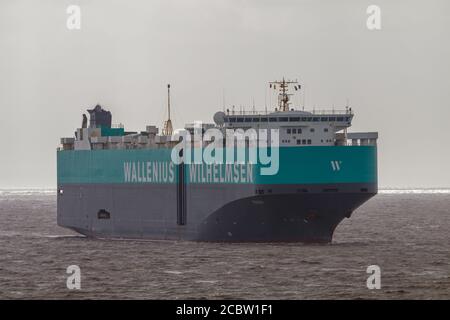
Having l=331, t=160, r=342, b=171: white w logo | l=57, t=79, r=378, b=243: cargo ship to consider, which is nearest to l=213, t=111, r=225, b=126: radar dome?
l=57, t=79, r=378, b=243: cargo ship

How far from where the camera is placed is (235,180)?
7050 centimetres

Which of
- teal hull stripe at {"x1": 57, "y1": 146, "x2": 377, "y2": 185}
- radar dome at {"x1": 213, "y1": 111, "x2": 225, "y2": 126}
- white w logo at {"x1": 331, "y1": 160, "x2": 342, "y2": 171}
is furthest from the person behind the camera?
radar dome at {"x1": 213, "y1": 111, "x2": 225, "y2": 126}

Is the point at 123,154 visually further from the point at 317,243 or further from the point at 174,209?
the point at 317,243

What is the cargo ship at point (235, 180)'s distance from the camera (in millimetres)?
68812

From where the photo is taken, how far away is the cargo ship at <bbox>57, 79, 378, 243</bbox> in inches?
2709

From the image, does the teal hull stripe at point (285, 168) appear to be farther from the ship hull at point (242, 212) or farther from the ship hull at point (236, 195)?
the ship hull at point (242, 212)

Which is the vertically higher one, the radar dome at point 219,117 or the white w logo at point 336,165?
the radar dome at point 219,117

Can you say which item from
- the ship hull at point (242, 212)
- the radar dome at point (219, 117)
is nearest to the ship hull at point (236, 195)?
the ship hull at point (242, 212)

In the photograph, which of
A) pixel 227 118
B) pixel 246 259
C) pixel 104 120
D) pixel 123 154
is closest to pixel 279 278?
pixel 246 259

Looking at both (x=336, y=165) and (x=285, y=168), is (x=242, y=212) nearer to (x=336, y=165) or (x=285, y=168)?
(x=285, y=168)

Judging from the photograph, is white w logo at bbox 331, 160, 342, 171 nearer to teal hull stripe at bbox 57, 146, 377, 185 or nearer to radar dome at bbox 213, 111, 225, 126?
teal hull stripe at bbox 57, 146, 377, 185

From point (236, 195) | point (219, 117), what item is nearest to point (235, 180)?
point (236, 195)
